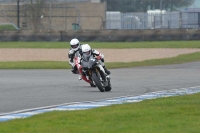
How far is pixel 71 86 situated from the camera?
19.3m

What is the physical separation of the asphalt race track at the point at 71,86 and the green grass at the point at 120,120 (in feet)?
6.63

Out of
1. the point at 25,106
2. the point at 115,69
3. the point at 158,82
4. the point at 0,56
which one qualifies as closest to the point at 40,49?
the point at 0,56

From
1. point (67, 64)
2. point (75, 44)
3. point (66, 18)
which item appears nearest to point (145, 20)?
point (66, 18)

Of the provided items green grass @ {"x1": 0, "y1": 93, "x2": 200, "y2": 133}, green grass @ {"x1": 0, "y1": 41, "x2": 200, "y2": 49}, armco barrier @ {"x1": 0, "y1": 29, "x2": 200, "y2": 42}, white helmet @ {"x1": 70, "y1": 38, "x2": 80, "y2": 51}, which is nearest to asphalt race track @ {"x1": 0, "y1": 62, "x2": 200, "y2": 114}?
white helmet @ {"x1": 70, "y1": 38, "x2": 80, "y2": 51}

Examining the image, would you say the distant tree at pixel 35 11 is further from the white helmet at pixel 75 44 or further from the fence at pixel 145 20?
the white helmet at pixel 75 44

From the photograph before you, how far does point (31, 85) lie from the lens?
64.3 feet

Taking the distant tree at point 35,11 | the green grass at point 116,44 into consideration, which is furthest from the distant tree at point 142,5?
the green grass at point 116,44

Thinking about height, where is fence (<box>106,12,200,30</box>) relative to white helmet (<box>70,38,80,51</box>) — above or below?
below

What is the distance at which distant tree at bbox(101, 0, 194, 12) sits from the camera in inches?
3371

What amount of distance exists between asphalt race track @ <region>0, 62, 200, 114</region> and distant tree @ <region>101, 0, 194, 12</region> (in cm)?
5893

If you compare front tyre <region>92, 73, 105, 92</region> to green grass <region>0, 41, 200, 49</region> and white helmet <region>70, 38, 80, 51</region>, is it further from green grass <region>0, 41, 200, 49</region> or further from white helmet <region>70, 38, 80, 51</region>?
green grass <region>0, 41, 200, 49</region>

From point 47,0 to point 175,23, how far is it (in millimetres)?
11892

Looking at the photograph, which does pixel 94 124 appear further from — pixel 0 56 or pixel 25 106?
pixel 0 56

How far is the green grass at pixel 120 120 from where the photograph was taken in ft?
30.7
